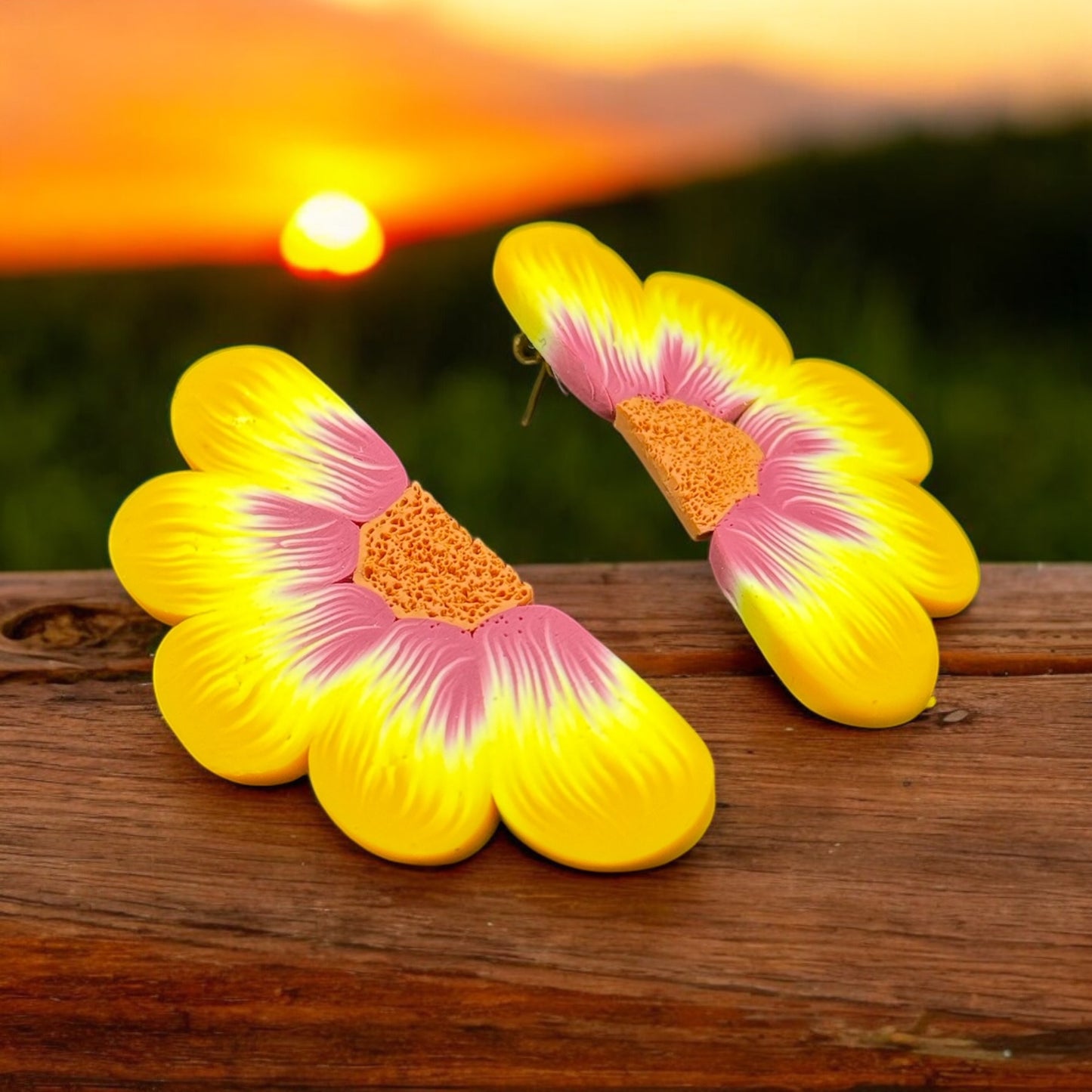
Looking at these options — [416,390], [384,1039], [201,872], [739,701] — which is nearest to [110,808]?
[201,872]

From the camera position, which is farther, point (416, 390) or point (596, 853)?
point (416, 390)

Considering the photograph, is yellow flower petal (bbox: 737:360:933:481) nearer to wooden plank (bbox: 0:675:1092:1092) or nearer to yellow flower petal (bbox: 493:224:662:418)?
yellow flower petal (bbox: 493:224:662:418)

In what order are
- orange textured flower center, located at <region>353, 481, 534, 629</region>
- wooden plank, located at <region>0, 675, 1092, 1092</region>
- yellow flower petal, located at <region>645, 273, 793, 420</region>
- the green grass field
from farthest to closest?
1. the green grass field
2. yellow flower petal, located at <region>645, 273, 793, 420</region>
3. orange textured flower center, located at <region>353, 481, 534, 629</region>
4. wooden plank, located at <region>0, 675, 1092, 1092</region>

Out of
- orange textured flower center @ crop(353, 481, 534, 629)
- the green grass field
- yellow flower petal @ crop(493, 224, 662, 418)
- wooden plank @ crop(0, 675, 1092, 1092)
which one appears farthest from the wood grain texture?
the green grass field

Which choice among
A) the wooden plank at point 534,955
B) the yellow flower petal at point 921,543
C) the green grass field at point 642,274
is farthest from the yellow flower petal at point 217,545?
the green grass field at point 642,274

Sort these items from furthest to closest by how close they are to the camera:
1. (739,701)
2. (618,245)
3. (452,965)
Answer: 1. (618,245)
2. (739,701)
3. (452,965)

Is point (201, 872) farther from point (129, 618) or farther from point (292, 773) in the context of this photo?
point (129, 618)

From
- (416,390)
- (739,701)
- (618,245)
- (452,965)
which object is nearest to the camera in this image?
(452,965)
